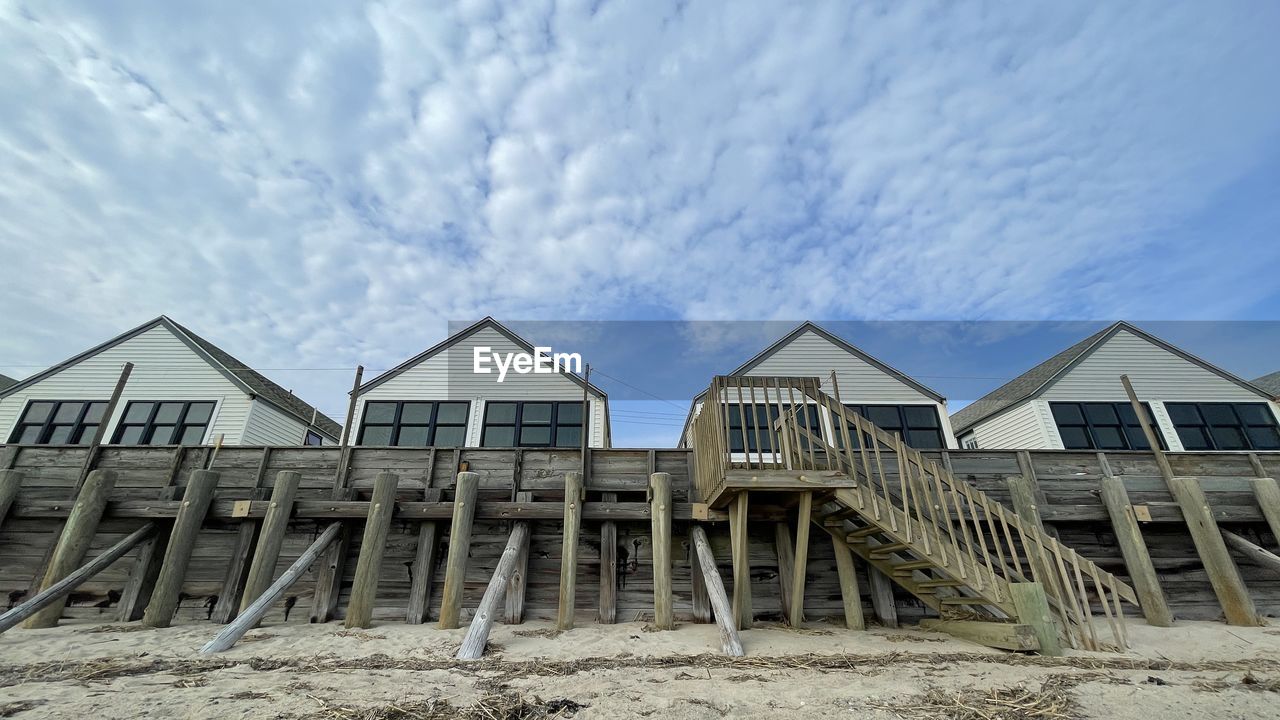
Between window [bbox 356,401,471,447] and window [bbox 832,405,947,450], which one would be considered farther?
window [bbox 832,405,947,450]

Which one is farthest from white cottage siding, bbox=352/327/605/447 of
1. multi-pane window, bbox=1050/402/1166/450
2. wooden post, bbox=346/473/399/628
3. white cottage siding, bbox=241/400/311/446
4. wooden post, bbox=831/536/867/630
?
multi-pane window, bbox=1050/402/1166/450

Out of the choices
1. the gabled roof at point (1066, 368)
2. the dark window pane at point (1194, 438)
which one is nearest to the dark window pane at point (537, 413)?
the gabled roof at point (1066, 368)

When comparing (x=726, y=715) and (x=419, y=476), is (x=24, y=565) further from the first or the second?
(x=726, y=715)

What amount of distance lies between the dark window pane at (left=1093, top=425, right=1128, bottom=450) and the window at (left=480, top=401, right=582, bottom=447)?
15.1 metres

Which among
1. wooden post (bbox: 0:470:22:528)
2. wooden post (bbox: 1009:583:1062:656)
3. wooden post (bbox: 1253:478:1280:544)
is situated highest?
wooden post (bbox: 0:470:22:528)

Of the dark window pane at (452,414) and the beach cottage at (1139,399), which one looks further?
the beach cottage at (1139,399)

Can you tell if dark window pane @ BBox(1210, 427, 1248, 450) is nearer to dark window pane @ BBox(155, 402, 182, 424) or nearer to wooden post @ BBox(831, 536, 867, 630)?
wooden post @ BBox(831, 536, 867, 630)

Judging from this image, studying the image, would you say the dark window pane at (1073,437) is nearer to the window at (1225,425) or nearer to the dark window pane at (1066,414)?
the dark window pane at (1066,414)

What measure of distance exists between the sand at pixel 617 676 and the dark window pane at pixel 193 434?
975cm

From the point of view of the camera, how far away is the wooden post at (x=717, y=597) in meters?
5.73

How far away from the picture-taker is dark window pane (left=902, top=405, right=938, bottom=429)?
1491 cm

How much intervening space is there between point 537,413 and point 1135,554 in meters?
12.5

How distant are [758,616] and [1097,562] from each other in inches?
222

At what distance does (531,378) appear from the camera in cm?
1510
